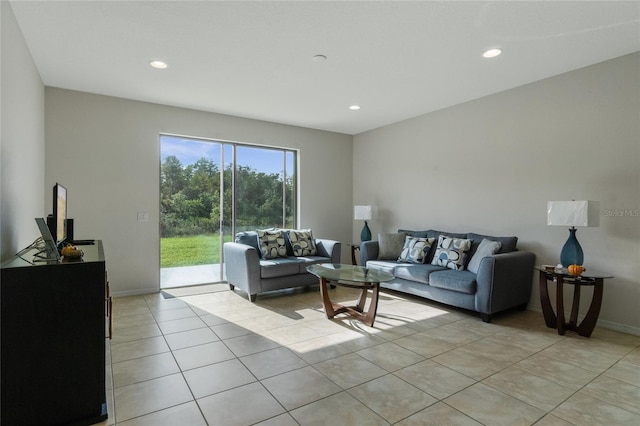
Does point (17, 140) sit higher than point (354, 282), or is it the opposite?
point (17, 140)

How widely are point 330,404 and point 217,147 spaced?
424 centimetres

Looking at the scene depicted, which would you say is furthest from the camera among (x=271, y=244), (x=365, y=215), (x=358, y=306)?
(x=365, y=215)

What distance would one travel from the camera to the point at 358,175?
645 cm

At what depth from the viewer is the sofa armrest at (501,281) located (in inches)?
133

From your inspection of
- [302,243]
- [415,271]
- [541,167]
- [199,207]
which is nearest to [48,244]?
[199,207]

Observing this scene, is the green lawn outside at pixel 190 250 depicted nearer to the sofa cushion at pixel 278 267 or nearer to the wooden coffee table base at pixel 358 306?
the sofa cushion at pixel 278 267

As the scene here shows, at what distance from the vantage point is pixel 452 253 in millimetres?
4133

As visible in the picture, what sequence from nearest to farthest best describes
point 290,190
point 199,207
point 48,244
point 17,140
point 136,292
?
1. point 48,244
2. point 17,140
3. point 136,292
4. point 199,207
5. point 290,190

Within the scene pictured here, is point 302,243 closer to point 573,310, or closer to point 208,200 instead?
point 208,200

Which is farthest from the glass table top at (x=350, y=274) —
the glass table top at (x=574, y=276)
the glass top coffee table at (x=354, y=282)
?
the glass table top at (x=574, y=276)

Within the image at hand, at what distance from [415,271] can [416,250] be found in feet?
1.64

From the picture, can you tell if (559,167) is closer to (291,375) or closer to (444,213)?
(444,213)

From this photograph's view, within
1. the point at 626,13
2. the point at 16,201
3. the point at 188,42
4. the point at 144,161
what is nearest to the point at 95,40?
the point at 188,42

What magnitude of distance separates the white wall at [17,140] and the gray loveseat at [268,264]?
6.98 ft
